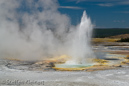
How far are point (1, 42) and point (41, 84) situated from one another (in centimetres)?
1197

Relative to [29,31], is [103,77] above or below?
below

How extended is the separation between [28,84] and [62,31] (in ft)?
45.2

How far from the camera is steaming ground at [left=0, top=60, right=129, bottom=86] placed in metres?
9.05

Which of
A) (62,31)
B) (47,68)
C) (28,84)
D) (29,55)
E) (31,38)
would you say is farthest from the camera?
(62,31)

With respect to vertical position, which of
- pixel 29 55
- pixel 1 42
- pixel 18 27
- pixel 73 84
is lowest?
pixel 73 84

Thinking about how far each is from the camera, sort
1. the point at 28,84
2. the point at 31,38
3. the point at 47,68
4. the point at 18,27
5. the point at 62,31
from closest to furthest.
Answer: the point at 28,84 → the point at 47,68 → the point at 31,38 → the point at 18,27 → the point at 62,31

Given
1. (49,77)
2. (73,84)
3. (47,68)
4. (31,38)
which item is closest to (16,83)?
(49,77)

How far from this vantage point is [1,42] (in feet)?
64.0

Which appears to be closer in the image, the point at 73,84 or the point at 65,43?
the point at 73,84

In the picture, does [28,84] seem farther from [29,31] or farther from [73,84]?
[29,31]

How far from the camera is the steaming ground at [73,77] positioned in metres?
9.05

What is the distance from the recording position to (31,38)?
63.9 ft

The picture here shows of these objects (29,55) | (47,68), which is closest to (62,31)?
(29,55)

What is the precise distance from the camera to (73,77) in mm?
10039
